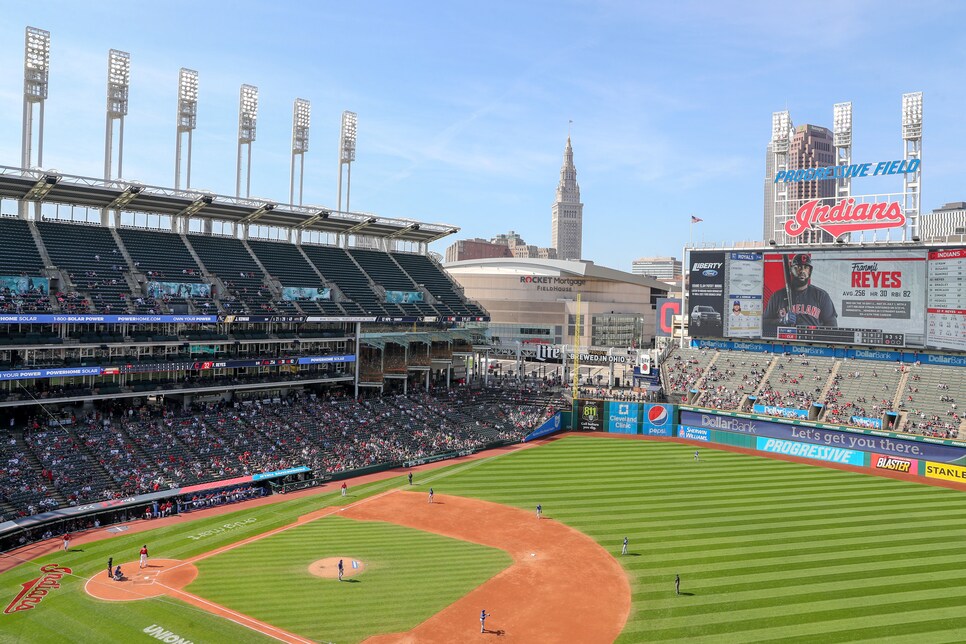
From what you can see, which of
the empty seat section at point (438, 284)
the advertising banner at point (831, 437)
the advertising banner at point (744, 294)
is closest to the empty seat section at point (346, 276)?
the empty seat section at point (438, 284)

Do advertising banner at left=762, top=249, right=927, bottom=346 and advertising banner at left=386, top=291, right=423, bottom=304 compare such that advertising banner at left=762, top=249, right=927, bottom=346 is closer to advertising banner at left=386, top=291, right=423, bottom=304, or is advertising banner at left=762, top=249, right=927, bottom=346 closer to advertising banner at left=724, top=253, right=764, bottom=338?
advertising banner at left=724, top=253, right=764, bottom=338

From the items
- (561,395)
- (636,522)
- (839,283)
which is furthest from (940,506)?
(561,395)

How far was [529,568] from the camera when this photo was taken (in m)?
30.3

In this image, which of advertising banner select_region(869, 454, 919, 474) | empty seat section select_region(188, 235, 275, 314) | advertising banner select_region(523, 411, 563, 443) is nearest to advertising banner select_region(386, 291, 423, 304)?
empty seat section select_region(188, 235, 275, 314)

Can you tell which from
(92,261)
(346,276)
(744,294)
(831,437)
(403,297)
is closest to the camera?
(92,261)

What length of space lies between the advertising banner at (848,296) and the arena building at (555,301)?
132ft

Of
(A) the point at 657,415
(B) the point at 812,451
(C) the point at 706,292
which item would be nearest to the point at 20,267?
(A) the point at 657,415

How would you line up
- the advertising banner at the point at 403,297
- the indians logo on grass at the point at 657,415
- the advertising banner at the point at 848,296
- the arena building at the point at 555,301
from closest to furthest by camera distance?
the advertising banner at the point at 848,296
the indians logo on grass at the point at 657,415
the advertising banner at the point at 403,297
the arena building at the point at 555,301

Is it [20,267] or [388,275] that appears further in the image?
[388,275]

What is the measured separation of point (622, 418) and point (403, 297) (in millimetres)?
23257

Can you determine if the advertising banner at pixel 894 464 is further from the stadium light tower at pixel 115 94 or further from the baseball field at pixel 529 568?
the stadium light tower at pixel 115 94

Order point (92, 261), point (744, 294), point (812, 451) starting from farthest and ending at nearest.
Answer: point (744, 294), point (812, 451), point (92, 261)

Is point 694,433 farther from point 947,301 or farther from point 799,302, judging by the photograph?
point 947,301

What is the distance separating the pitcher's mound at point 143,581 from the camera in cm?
2636
